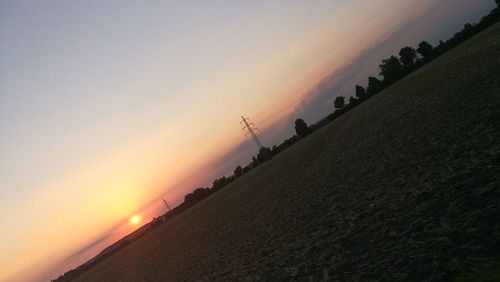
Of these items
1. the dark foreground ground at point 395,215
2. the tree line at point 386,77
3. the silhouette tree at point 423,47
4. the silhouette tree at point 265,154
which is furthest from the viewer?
the silhouette tree at point 265,154

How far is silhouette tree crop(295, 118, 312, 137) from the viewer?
130 meters

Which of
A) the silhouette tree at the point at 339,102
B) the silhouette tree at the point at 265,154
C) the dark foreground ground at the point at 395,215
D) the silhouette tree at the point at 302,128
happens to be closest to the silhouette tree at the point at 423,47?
the silhouette tree at the point at 339,102

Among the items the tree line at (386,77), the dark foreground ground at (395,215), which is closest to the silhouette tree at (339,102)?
the tree line at (386,77)

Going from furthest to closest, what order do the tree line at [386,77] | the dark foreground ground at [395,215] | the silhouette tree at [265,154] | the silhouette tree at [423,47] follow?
the silhouette tree at [265,154]
the silhouette tree at [423,47]
the tree line at [386,77]
the dark foreground ground at [395,215]

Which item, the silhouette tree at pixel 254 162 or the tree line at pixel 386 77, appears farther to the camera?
the silhouette tree at pixel 254 162

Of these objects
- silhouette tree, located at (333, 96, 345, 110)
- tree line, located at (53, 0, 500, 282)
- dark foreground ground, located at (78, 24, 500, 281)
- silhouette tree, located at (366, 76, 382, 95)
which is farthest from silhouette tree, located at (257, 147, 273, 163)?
dark foreground ground, located at (78, 24, 500, 281)

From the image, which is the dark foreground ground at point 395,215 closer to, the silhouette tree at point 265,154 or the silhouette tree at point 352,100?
the silhouette tree at point 352,100

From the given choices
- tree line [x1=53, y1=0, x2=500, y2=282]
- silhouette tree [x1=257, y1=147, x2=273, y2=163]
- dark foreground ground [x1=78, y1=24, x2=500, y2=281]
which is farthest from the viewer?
silhouette tree [x1=257, y1=147, x2=273, y2=163]

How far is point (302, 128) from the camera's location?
13062 centimetres

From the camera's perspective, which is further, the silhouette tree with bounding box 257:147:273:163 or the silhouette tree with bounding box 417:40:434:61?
the silhouette tree with bounding box 257:147:273:163

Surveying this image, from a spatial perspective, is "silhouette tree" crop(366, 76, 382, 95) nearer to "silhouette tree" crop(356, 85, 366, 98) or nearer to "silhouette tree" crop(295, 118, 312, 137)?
"silhouette tree" crop(356, 85, 366, 98)

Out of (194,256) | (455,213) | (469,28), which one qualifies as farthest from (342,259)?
(469,28)

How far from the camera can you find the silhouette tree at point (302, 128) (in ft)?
425

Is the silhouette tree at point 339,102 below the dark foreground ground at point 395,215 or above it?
above
